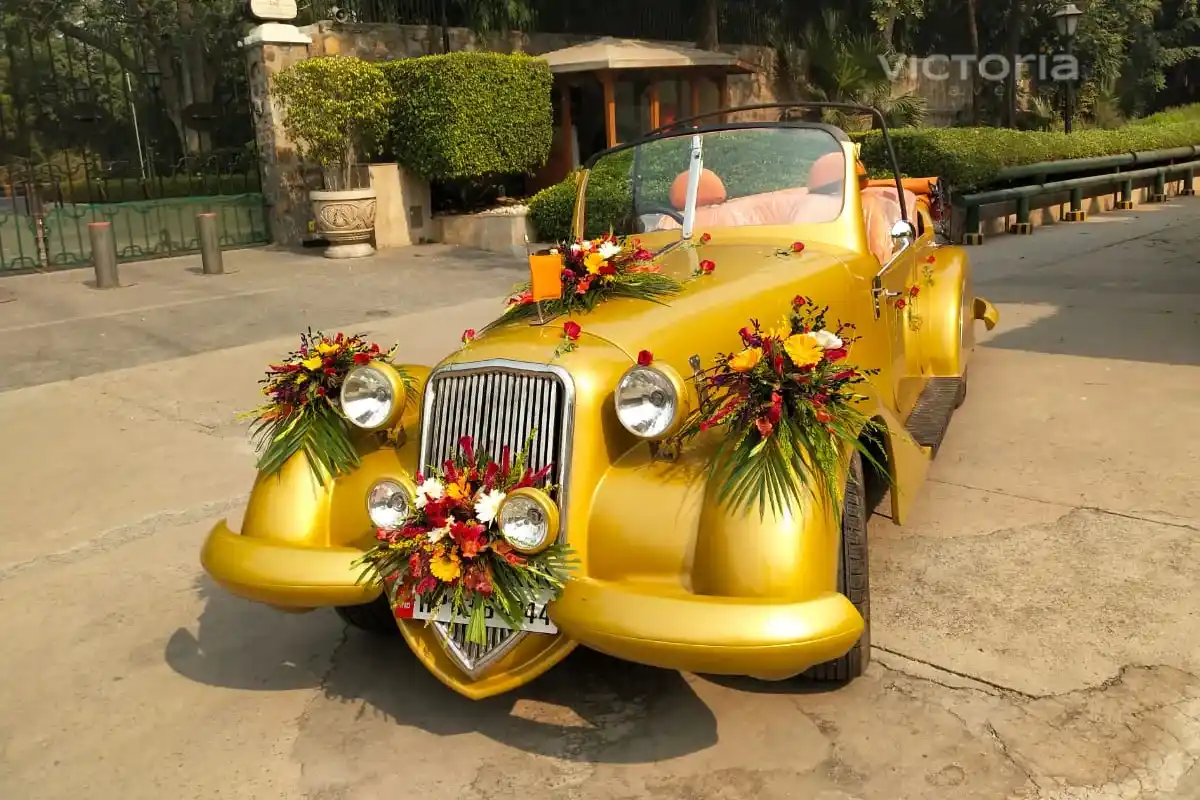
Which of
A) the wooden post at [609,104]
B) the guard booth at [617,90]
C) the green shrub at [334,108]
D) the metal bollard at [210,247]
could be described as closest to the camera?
the metal bollard at [210,247]

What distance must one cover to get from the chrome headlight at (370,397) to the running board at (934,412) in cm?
229

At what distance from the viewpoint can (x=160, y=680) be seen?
3.74 m

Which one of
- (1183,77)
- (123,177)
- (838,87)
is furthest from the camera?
(1183,77)

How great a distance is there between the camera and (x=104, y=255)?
39.4 feet

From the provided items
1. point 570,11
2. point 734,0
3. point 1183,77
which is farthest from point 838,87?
point 1183,77

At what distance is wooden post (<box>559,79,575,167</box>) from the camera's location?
1702 cm

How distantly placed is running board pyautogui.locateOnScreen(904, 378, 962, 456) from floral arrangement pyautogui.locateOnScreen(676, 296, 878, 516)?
1.61 meters

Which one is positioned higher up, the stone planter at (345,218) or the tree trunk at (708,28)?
the tree trunk at (708,28)

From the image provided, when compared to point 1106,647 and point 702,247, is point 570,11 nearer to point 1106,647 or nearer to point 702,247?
point 702,247

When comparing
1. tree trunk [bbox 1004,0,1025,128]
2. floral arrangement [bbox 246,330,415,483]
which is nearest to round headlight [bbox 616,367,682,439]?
floral arrangement [bbox 246,330,415,483]

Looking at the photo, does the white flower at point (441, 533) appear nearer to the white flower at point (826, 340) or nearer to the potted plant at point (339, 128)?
the white flower at point (826, 340)

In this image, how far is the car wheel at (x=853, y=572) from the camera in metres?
3.26

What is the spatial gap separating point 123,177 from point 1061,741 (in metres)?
15.0

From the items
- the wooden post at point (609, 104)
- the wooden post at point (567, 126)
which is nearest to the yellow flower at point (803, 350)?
the wooden post at point (609, 104)
